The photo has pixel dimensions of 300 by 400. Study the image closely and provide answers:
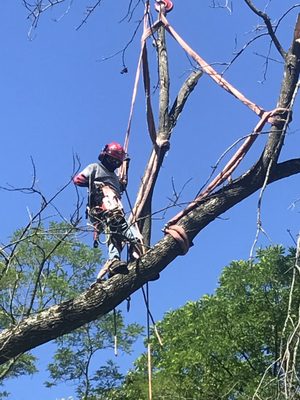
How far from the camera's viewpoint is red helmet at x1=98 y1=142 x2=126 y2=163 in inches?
206

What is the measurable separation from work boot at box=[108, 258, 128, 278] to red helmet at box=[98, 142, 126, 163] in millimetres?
954

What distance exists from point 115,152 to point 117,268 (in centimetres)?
105

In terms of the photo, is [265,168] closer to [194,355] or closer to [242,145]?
[242,145]

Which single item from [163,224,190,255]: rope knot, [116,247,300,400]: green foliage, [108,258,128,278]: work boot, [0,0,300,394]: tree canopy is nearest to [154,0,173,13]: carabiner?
[0,0,300,394]: tree canopy

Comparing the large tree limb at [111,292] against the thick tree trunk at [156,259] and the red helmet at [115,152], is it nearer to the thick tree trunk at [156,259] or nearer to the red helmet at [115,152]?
the thick tree trunk at [156,259]

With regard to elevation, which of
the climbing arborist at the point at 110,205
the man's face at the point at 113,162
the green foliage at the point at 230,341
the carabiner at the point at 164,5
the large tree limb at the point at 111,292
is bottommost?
the large tree limb at the point at 111,292


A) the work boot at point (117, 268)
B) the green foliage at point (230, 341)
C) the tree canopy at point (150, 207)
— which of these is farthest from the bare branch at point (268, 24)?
the green foliage at point (230, 341)

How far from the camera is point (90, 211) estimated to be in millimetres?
4910

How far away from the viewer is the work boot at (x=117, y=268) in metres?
4.47

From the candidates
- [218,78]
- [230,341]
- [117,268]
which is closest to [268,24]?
[218,78]

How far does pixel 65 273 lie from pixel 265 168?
27.2 ft

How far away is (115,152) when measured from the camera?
525cm

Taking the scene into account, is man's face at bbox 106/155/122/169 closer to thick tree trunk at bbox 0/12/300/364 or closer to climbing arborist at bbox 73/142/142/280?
climbing arborist at bbox 73/142/142/280

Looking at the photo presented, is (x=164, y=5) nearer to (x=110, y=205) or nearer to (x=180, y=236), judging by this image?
(x=110, y=205)
